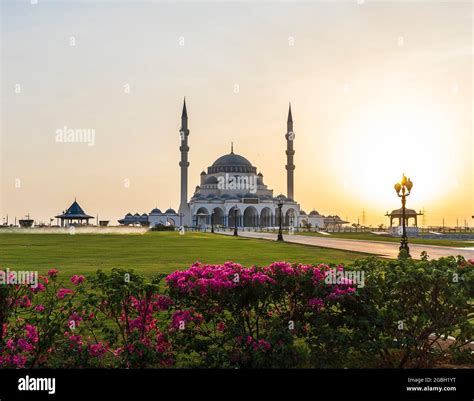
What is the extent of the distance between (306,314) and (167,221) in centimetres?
10481

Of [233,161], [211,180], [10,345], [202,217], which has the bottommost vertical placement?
[10,345]

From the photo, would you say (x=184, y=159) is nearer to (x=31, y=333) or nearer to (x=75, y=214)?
(x=75, y=214)

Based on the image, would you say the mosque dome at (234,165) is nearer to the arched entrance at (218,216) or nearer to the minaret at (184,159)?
the arched entrance at (218,216)

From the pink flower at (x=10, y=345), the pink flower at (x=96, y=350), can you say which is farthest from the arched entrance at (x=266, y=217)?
the pink flower at (x=10, y=345)

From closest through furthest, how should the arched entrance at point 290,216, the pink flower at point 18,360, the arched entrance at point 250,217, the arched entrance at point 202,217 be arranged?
the pink flower at point 18,360 < the arched entrance at point 202,217 < the arched entrance at point 290,216 < the arched entrance at point 250,217

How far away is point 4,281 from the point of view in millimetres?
5375

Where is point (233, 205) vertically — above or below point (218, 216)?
above

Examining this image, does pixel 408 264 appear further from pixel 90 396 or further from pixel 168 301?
pixel 90 396

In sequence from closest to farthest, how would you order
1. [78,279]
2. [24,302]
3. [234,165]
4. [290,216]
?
[24,302], [78,279], [290,216], [234,165]

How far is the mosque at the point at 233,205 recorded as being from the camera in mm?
105188

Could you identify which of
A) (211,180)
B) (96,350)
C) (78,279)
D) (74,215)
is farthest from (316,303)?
(211,180)

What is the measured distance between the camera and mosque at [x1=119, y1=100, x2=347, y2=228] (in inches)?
4141

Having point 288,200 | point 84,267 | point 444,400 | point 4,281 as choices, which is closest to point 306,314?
point 444,400

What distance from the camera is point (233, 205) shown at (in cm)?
10756
